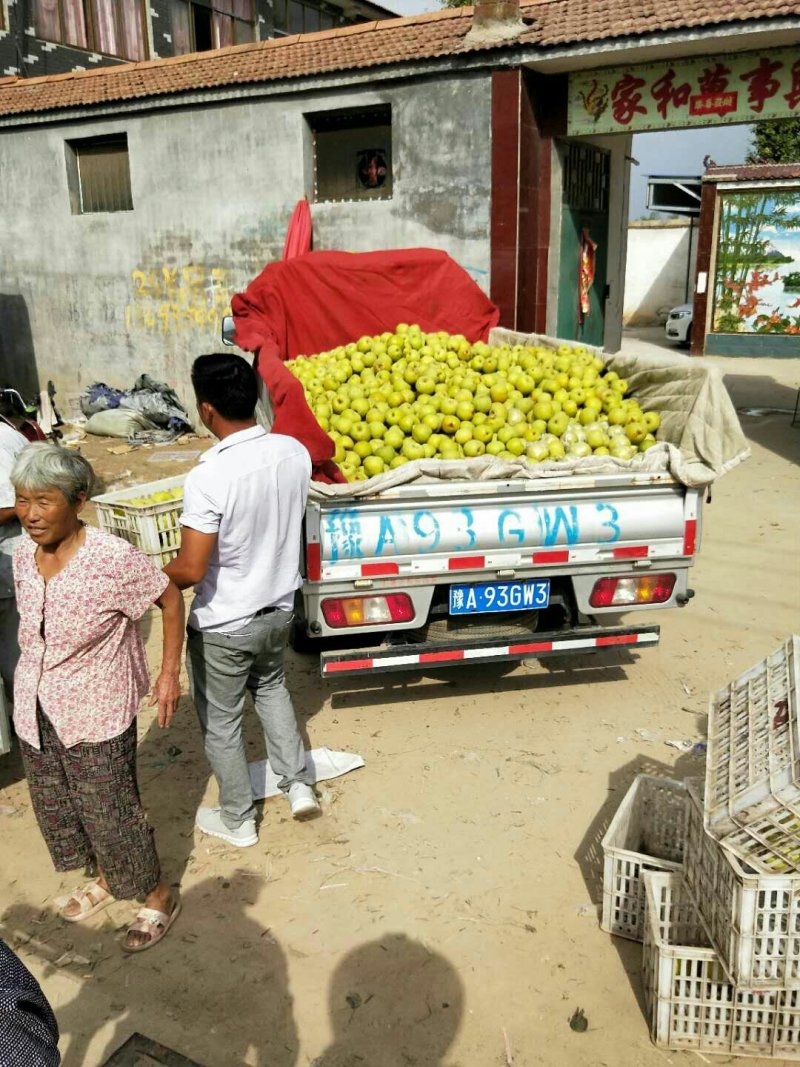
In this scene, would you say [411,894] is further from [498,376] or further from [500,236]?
[500,236]

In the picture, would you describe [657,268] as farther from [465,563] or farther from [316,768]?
[316,768]

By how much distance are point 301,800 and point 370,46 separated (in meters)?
9.53

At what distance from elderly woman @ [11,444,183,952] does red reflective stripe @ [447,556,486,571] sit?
1681mm

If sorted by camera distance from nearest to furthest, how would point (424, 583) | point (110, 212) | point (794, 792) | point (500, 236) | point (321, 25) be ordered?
point (794, 792)
point (424, 583)
point (500, 236)
point (110, 212)
point (321, 25)

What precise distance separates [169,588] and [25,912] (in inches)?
60.9

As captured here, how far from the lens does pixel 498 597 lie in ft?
14.9

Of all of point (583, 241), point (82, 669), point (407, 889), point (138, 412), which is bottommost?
point (407, 889)

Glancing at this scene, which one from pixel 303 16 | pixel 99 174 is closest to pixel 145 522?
pixel 99 174

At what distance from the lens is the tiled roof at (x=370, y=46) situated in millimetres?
8750

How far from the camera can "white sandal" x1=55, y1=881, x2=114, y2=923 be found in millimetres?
3387

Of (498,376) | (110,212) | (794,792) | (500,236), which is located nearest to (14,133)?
(110,212)

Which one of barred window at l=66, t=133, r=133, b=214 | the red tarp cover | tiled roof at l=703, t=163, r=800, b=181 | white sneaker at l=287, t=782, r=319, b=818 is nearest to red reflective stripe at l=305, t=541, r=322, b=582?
white sneaker at l=287, t=782, r=319, b=818

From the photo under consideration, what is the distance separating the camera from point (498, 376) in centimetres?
561

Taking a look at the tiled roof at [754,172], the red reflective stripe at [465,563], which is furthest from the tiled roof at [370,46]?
the tiled roof at [754,172]
